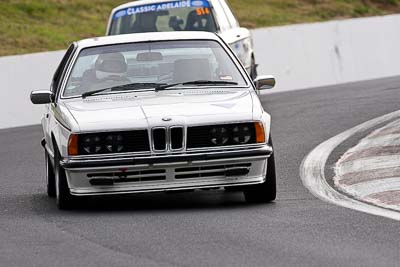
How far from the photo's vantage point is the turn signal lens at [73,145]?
1062 cm

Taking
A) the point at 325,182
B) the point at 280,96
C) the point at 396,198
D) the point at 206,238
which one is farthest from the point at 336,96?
the point at 206,238

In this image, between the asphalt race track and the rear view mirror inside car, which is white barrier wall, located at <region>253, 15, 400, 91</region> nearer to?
the asphalt race track

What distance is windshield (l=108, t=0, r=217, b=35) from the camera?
797 inches

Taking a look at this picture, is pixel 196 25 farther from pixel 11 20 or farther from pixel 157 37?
pixel 11 20

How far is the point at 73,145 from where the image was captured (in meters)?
10.6

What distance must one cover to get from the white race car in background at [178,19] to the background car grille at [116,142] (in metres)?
9.46

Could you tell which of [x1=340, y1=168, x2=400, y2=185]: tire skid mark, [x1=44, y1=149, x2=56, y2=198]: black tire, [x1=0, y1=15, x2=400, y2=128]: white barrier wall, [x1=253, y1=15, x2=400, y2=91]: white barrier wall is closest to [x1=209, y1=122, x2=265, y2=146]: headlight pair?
[x1=340, y1=168, x2=400, y2=185]: tire skid mark

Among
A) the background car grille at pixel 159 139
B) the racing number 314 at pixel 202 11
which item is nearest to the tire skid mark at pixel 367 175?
Answer: the background car grille at pixel 159 139

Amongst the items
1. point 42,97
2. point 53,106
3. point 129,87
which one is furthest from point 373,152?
point 42,97

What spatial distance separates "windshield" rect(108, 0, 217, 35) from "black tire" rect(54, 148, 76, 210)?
9.24 meters

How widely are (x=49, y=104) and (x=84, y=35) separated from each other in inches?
982

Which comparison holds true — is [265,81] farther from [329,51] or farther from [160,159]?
[329,51]

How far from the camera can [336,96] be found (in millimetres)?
22438

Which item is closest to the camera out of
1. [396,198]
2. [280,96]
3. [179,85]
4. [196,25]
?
[396,198]
